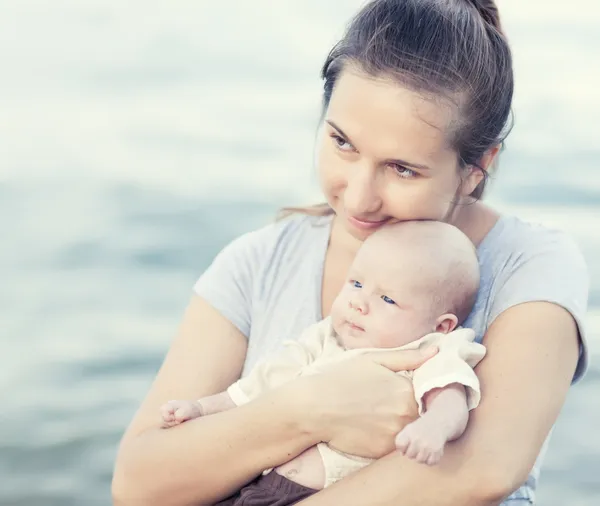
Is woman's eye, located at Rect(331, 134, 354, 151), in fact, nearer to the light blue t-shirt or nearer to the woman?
the woman

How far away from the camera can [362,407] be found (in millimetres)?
2021

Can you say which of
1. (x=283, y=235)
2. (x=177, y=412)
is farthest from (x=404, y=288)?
(x=177, y=412)

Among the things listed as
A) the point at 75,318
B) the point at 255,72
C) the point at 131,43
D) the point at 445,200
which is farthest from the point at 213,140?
the point at 445,200

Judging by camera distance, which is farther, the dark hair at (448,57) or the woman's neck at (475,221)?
the woman's neck at (475,221)

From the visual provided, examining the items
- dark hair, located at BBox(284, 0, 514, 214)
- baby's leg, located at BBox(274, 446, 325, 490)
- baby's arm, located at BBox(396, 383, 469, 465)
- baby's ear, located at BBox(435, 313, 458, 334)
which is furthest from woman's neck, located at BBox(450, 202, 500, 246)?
baby's leg, located at BBox(274, 446, 325, 490)

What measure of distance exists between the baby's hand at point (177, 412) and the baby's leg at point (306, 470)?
20 cm

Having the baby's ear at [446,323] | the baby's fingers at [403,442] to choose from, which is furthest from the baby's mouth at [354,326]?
the baby's fingers at [403,442]

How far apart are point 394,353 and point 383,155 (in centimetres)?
35

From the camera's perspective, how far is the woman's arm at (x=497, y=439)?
1.93 meters

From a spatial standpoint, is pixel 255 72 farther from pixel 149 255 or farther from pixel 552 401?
pixel 552 401

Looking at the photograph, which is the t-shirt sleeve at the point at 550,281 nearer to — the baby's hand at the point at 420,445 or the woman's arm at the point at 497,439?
the woman's arm at the point at 497,439

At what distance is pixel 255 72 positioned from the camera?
6.48 metres

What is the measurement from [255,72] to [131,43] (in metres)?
0.78

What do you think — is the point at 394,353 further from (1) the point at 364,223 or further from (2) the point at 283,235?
(2) the point at 283,235
